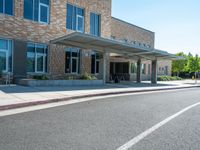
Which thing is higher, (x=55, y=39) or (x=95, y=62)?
(x=55, y=39)

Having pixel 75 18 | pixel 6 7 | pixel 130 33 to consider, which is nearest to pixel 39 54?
pixel 6 7

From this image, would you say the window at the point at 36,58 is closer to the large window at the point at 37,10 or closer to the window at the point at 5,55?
the window at the point at 5,55

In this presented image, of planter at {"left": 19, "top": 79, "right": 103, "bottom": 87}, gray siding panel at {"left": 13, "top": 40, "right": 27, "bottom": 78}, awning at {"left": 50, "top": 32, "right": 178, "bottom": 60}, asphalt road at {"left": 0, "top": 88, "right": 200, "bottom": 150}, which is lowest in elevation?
asphalt road at {"left": 0, "top": 88, "right": 200, "bottom": 150}

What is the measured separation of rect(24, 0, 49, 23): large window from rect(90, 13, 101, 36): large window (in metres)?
6.15

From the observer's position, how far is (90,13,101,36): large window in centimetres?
2648

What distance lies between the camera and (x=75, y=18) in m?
24.5

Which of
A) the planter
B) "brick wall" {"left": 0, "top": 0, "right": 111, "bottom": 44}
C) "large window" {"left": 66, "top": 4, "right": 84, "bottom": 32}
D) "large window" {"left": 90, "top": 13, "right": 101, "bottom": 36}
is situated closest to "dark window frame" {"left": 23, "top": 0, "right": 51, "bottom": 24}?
"brick wall" {"left": 0, "top": 0, "right": 111, "bottom": 44}

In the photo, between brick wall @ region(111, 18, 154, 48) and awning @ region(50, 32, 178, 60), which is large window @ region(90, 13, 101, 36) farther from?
brick wall @ region(111, 18, 154, 48)

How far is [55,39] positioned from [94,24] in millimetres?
7700

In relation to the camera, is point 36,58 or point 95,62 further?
point 95,62

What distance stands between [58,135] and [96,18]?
2296 cm

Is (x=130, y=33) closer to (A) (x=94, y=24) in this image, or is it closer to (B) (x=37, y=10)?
(A) (x=94, y=24)

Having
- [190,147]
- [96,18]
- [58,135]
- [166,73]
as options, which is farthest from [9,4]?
[166,73]

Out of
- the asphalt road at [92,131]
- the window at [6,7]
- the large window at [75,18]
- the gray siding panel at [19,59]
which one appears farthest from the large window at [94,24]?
the asphalt road at [92,131]
